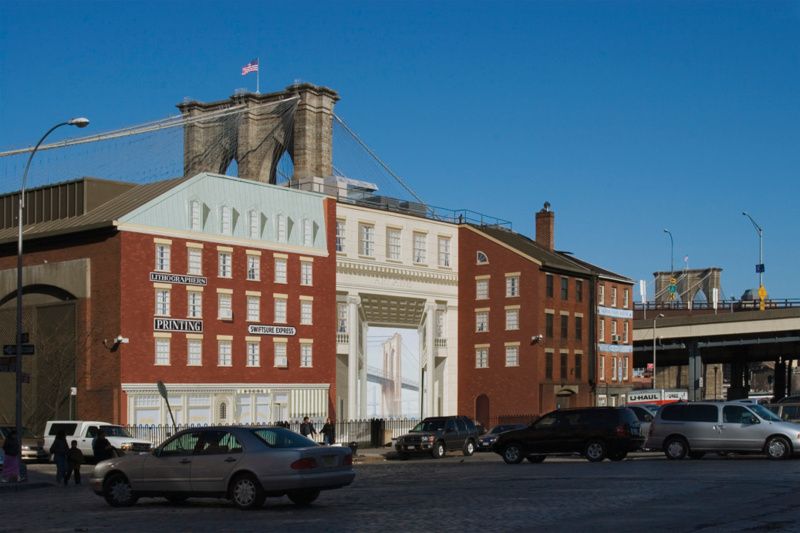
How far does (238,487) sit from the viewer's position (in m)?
22.3

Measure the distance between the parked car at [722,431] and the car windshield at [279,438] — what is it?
59.6ft

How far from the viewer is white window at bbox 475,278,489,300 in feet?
258

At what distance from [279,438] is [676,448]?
19.1 m

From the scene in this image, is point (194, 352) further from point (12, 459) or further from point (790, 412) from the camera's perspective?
point (790, 412)

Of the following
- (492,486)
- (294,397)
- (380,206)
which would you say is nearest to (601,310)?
(380,206)

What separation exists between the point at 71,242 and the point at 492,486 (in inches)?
1513

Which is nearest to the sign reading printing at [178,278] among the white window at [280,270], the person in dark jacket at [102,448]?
the white window at [280,270]

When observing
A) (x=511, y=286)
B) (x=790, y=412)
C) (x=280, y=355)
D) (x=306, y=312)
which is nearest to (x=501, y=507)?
(x=790, y=412)

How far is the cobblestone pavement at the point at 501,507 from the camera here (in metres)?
18.6

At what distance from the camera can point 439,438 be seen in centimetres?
5188

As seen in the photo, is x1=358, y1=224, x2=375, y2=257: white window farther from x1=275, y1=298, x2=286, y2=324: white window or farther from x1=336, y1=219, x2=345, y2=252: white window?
x1=275, y1=298, x2=286, y2=324: white window

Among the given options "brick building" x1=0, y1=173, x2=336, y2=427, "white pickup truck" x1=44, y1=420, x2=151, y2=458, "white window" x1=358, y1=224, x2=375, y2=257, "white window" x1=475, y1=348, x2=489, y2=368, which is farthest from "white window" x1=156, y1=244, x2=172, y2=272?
"white window" x1=475, y1=348, x2=489, y2=368

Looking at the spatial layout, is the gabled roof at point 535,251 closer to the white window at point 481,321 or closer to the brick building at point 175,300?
the white window at point 481,321

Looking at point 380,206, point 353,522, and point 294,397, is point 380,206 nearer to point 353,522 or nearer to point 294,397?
point 294,397
